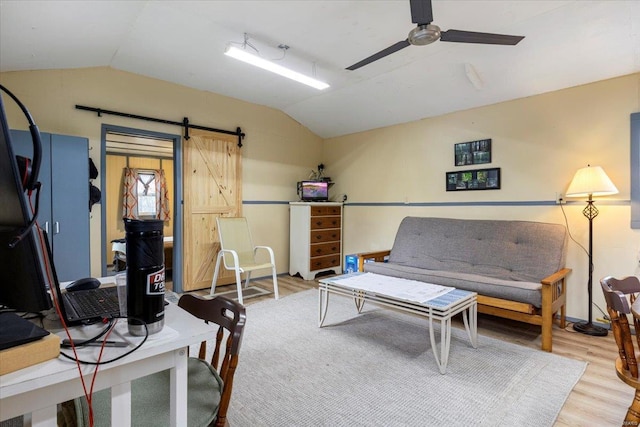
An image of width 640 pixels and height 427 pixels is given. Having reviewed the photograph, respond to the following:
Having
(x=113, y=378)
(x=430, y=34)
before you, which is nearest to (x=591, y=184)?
(x=430, y=34)

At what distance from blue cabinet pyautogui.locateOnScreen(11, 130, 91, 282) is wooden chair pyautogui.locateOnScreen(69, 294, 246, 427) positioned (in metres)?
2.46

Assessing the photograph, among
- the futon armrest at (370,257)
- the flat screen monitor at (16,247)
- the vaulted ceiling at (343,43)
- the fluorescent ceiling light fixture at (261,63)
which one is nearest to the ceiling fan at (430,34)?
the vaulted ceiling at (343,43)

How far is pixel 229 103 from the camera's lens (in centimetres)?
438

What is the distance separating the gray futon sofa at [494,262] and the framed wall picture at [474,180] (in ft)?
1.42

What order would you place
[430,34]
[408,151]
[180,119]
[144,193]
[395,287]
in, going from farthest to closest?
[144,193], [408,151], [180,119], [395,287], [430,34]

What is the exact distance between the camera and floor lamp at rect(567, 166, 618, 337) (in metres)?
2.66

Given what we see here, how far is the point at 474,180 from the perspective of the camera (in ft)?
12.2

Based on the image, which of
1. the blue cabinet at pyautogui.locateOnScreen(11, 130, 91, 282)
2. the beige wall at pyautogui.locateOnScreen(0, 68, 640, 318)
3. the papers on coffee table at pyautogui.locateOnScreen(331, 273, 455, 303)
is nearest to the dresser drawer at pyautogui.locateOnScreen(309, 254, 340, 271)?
the beige wall at pyautogui.locateOnScreen(0, 68, 640, 318)

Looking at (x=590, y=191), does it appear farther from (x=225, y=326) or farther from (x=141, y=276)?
(x=141, y=276)

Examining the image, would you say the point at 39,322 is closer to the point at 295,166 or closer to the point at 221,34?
the point at 221,34

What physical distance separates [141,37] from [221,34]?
0.74 metres

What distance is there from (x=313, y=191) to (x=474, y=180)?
2.32 meters

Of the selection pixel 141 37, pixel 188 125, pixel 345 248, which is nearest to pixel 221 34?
pixel 141 37

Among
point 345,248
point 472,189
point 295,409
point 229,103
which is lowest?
point 295,409
